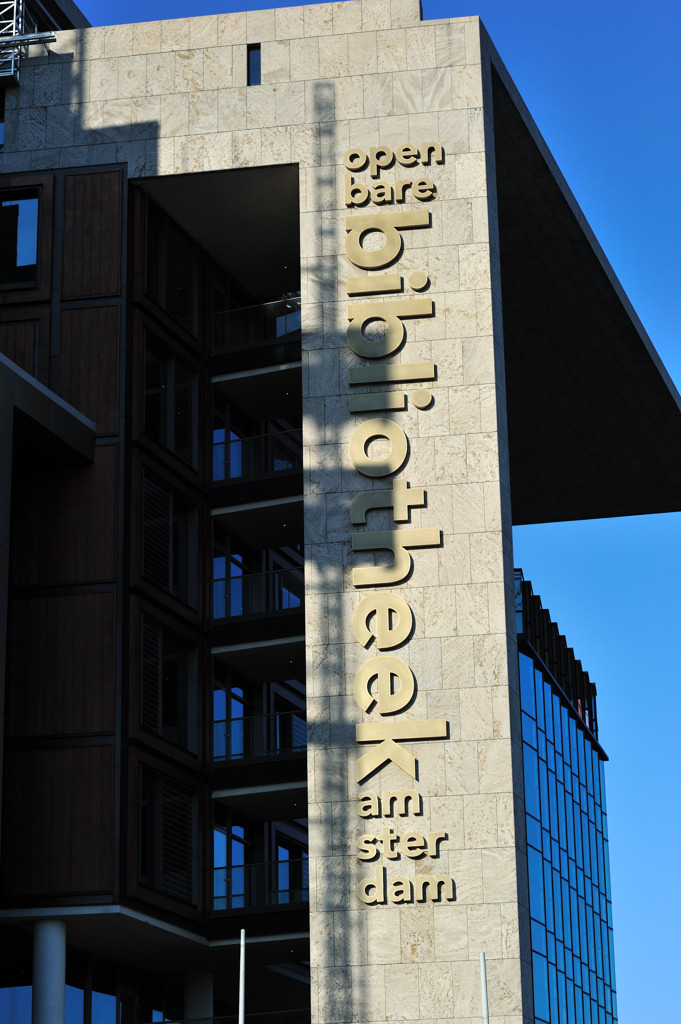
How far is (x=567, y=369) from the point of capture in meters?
57.5

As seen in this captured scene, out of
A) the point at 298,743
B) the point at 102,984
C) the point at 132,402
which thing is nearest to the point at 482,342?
the point at 132,402

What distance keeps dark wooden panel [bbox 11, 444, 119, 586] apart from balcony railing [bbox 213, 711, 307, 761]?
5271mm

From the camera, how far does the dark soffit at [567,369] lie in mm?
47812

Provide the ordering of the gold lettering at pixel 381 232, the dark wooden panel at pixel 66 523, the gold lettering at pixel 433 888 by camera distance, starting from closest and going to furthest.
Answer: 1. the gold lettering at pixel 433 888
2. the dark wooden panel at pixel 66 523
3. the gold lettering at pixel 381 232

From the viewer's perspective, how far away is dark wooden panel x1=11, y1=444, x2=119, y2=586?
127ft

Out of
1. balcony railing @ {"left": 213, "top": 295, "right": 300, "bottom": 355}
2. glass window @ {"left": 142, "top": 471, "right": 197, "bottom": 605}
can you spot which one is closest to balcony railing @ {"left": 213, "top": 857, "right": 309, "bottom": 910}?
glass window @ {"left": 142, "top": 471, "right": 197, "bottom": 605}

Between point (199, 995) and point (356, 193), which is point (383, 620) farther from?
point (199, 995)

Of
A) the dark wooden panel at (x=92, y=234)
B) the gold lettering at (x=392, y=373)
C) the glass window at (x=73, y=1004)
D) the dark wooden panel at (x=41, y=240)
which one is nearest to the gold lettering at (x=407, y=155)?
the gold lettering at (x=392, y=373)

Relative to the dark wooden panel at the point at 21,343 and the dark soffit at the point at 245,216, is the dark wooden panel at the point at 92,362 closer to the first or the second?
the dark wooden panel at the point at 21,343

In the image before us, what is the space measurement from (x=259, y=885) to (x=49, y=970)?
604 centimetres

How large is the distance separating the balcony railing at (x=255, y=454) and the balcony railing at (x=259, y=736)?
630 centimetres

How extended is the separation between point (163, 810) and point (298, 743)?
559 centimetres

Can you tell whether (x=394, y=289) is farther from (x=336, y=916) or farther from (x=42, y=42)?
(x=336, y=916)

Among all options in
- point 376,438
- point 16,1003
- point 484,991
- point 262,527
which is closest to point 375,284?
point 376,438
